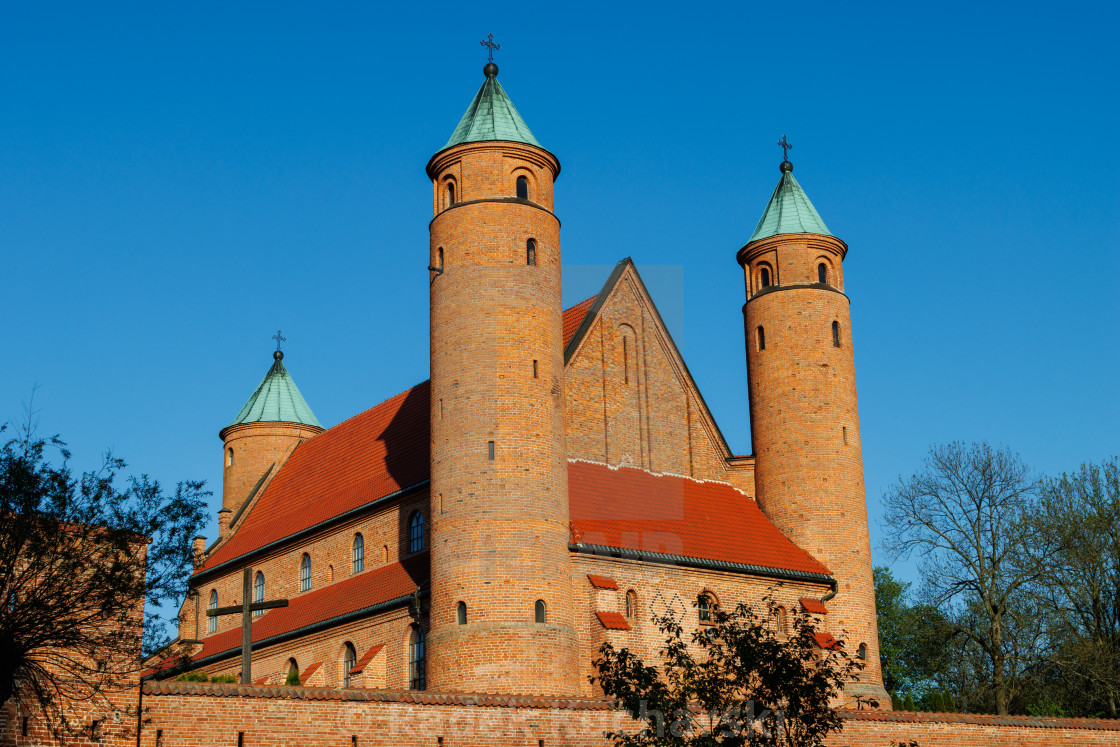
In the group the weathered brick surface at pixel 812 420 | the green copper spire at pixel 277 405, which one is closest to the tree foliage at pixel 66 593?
the weathered brick surface at pixel 812 420

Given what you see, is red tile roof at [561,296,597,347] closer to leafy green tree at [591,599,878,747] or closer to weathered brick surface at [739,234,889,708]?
weathered brick surface at [739,234,889,708]

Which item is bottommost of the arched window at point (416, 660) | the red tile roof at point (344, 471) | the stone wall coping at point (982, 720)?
the stone wall coping at point (982, 720)

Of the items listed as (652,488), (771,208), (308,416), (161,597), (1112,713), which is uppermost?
(771,208)

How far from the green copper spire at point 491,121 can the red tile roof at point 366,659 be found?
12194mm

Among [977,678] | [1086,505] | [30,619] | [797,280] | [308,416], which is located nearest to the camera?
[30,619]

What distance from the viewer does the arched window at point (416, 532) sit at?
1278 inches

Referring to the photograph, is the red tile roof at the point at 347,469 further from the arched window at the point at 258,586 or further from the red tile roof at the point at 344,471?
the arched window at the point at 258,586

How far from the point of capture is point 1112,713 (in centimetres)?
3816

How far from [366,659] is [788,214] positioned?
17.6 m

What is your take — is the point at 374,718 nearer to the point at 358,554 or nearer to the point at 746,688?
the point at 746,688

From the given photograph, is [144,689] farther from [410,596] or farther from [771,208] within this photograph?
[771,208]

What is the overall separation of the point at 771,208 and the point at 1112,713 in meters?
18.3

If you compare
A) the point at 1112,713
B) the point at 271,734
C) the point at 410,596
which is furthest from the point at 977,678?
the point at 271,734

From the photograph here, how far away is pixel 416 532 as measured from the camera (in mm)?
32656
